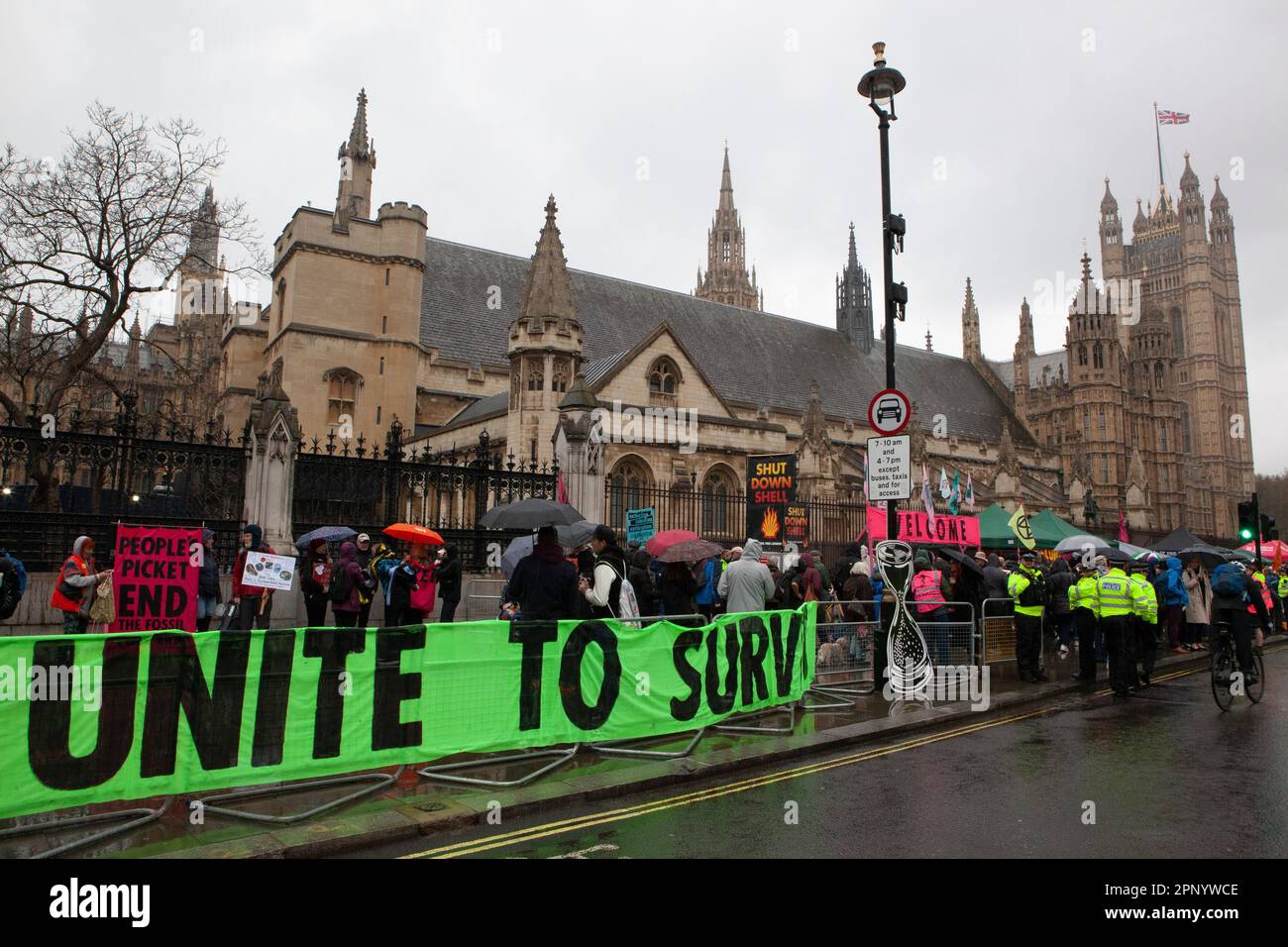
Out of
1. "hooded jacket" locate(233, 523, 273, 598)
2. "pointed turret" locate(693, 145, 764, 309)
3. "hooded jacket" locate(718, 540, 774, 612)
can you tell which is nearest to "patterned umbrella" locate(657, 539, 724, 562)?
"hooded jacket" locate(718, 540, 774, 612)

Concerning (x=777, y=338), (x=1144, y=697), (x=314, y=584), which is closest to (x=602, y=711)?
(x=314, y=584)

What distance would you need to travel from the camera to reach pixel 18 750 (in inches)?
201

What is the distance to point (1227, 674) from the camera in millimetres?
10633

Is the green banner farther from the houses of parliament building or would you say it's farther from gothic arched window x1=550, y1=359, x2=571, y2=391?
gothic arched window x1=550, y1=359, x2=571, y2=391

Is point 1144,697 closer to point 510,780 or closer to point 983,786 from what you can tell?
point 983,786

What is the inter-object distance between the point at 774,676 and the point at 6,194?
1849cm

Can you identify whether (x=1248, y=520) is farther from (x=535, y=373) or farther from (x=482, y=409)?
(x=482, y=409)

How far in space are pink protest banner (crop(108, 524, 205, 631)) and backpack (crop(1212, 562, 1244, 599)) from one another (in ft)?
41.6

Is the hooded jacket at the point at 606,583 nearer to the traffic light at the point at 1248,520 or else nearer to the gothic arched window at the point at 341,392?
the traffic light at the point at 1248,520

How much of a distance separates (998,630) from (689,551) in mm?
5917

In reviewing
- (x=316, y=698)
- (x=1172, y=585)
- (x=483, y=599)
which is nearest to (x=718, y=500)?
(x=1172, y=585)

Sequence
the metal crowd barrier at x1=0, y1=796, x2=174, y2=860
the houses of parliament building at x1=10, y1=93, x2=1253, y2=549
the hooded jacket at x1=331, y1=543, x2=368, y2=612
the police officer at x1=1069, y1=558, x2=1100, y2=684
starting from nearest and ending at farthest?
the metal crowd barrier at x1=0, y1=796, x2=174, y2=860 → the hooded jacket at x1=331, y1=543, x2=368, y2=612 → the police officer at x1=1069, y1=558, x2=1100, y2=684 → the houses of parliament building at x1=10, y1=93, x2=1253, y2=549

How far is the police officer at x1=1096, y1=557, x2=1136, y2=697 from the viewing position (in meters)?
11.8

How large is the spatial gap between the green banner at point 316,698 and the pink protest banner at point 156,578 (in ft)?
18.1
